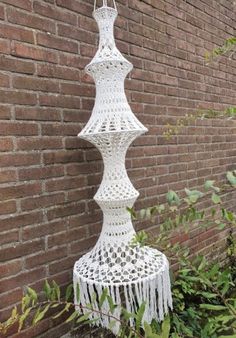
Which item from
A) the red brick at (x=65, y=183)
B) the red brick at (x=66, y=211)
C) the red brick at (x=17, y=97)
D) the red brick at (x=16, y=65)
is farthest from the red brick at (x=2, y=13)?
the red brick at (x=66, y=211)

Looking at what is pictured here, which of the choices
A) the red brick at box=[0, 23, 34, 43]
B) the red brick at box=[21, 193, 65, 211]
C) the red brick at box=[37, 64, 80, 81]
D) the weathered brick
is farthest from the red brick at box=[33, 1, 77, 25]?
the weathered brick

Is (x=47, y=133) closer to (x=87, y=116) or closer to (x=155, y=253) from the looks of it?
(x=87, y=116)

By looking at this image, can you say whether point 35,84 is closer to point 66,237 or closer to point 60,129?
point 60,129

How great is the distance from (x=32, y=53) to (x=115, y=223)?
2.77 ft

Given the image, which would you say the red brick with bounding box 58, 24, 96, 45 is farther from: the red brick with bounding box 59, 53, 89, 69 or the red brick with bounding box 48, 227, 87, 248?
the red brick with bounding box 48, 227, 87, 248

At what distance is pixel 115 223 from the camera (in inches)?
62.6

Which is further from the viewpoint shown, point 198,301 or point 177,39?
point 177,39

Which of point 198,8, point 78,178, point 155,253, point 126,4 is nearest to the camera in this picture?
point 155,253

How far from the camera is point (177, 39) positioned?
8.56 ft

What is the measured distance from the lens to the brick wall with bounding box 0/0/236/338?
1.52 m

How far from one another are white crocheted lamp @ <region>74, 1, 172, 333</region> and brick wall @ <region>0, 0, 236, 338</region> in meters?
0.23

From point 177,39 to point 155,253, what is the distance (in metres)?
1.67

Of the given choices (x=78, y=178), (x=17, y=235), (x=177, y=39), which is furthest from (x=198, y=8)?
(x=17, y=235)

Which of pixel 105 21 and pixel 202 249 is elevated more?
pixel 105 21
